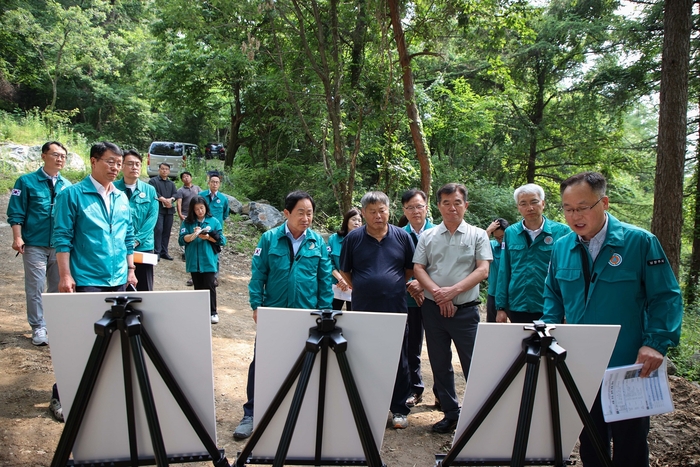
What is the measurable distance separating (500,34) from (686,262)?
29.5 feet

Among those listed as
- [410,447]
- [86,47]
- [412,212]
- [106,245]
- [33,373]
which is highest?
[86,47]

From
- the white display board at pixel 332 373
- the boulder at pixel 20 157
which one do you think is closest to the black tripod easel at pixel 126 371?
the white display board at pixel 332 373

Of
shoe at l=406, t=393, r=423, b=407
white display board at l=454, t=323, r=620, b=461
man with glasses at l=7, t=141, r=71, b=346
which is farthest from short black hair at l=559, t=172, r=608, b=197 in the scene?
man with glasses at l=7, t=141, r=71, b=346

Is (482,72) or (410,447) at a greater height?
(482,72)

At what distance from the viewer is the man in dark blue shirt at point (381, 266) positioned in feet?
12.0

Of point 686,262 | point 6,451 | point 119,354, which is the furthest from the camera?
point 686,262

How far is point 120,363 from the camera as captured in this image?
2148 mm

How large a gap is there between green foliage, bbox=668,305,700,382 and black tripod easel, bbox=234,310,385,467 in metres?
5.71

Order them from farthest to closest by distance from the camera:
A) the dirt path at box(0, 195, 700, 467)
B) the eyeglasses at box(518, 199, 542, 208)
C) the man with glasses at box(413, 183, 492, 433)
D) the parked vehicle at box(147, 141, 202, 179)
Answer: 1. the parked vehicle at box(147, 141, 202, 179)
2. the eyeglasses at box(518, 199, 542, 208)
3. the man with glasses at box(413, 183, 492, 433)
4. the dirt path at box(0, 195, 700, 467)

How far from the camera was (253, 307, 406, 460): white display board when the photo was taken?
2182 millimetres

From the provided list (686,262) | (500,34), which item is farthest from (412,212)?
(686,262)

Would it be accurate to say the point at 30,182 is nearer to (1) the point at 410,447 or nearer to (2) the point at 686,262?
(1) the point at 410,447

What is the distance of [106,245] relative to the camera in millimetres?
3527

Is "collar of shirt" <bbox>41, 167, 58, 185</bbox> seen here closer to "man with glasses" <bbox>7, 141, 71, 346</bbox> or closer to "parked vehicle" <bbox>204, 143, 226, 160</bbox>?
"man with glasses" <bbox>7, 141, 71, 346</bbox>
